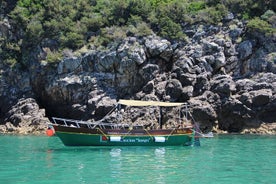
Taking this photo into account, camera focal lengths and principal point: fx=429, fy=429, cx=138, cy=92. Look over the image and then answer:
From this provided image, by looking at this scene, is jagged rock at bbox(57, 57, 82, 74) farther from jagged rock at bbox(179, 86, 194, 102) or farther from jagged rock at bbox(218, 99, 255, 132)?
jagged rock at bbox(218, 99, 255, 132)

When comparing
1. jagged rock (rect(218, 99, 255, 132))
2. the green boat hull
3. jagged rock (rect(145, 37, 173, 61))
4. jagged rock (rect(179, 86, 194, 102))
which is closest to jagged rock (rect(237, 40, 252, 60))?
jagged rock (rect(218, 99, 255, 132))

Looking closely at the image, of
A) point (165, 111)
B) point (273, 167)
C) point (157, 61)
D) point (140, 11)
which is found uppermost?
point (140, 11)

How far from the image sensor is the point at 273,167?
72.1 ft

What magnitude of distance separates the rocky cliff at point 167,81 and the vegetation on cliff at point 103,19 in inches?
65.7

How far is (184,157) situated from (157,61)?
91.3 ft

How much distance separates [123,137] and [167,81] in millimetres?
19318

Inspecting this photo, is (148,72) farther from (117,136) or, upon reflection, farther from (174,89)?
(117,136)

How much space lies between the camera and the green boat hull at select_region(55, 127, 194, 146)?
106ft

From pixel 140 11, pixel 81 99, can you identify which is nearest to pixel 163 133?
pixel 81 99

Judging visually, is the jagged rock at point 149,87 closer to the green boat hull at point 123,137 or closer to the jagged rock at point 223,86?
the jagged rock at point 223,86

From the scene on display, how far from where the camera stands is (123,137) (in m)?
33.3

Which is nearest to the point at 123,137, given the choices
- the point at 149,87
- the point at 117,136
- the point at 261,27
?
the point at 117,136

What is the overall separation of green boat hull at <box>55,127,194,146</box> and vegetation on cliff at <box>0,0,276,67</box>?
2238 centimetres

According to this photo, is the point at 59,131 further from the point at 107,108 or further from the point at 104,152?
the point at 107,108
